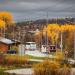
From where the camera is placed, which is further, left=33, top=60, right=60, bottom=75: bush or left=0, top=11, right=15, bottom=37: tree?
left=0, top=11, right=15, bottom=37: tree

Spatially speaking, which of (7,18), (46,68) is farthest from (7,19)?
(46,68)

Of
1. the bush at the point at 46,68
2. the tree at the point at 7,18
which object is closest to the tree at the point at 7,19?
the tree at the point at 7,18

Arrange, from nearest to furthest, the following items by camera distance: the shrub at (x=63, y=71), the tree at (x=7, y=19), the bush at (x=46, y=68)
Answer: the shrub at (x=63, y=71) → the bush at (x=46, y=68) → the tree at (x=7, y=19)

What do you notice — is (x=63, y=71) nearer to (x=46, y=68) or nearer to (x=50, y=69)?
(x=50, y=69)

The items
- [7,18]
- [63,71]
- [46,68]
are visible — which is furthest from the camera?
[7,18]

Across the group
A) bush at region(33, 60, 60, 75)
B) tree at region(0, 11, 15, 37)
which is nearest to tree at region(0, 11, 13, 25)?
tree at region(0, 11, 15, 37)

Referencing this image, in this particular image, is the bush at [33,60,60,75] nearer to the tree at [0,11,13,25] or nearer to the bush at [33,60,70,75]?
the bush at [33,60,70,75]

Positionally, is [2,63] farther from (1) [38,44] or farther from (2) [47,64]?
(1) [38,44]

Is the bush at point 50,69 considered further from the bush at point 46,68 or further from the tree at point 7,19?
the tree at point 7,19

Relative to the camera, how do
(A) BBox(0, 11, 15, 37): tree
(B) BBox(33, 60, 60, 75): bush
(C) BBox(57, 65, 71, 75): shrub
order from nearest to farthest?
(C) BBox(57, 65, 71, 75): shrub < (B) BBox(33, 60, 60, 75): bush < (A) BBox(0, 11, 15, 37): tree

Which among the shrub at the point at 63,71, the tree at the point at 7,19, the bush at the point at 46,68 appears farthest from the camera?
the tree at the point at 7,19

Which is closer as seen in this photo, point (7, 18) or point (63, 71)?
point (63, 71)

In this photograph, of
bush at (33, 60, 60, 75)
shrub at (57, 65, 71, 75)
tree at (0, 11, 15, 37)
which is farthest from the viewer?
tree at (0, 11, 15, 37)

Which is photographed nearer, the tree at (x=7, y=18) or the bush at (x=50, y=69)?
the bush at (x=50, y=69)
